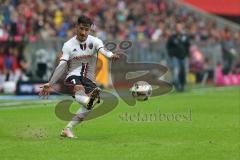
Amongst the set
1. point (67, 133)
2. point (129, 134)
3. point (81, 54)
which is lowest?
point (129, 134)

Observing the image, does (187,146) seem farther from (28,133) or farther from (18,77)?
(18,77)

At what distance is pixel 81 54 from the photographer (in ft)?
41.0

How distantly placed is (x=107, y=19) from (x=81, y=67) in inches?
739

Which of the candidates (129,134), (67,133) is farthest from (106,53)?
(129,134)

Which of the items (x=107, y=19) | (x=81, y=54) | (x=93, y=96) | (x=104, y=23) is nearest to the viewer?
(x=93, y=96)

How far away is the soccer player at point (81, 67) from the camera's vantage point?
40.0 feet

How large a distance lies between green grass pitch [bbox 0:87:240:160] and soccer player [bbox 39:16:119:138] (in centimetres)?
50

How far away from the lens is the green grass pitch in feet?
34.3

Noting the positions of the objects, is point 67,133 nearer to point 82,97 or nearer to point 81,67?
point 82,97

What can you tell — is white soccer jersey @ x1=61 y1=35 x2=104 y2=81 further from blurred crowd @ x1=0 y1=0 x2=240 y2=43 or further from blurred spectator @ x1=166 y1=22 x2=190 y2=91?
blurred spectator @ x1=166 y1=22 x2=190 y2=91

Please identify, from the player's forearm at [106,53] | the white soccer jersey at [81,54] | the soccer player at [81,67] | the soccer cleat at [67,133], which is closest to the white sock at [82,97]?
the soccer player at [81,67]

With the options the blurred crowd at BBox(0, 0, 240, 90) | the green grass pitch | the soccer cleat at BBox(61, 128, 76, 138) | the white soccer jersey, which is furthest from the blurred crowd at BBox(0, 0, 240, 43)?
the soccer cleat at BBox(61, 128, 76, 138)

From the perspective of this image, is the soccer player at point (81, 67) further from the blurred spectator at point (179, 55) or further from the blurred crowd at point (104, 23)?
the blurred spectator at point (179, 55)

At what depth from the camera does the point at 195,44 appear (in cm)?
3142
